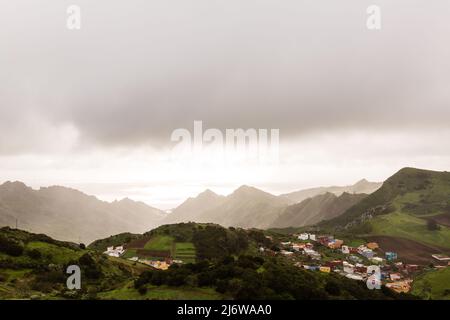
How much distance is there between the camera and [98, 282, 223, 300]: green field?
47031 mm

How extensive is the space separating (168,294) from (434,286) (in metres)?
103

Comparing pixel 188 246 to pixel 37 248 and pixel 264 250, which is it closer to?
pixel 264 250

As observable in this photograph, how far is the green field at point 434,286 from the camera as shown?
10888 centimetres

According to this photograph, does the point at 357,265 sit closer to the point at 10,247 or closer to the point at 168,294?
the point at 10,247

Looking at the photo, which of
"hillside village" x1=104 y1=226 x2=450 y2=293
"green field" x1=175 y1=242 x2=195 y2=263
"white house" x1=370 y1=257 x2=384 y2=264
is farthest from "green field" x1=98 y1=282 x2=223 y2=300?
"white house" x1=370 y1=257 x2=384 y2=264

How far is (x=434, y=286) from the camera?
119500 mm

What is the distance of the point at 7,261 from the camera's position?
74875 millimetres

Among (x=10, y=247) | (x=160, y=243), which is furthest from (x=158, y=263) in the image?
(x=10, y=247)

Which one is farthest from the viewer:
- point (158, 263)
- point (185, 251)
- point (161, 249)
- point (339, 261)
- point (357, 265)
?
point (339, 261)

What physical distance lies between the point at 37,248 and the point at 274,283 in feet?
195

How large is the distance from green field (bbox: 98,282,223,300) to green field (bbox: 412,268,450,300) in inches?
3278

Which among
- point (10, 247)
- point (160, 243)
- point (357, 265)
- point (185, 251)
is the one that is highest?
point (10, 247)
